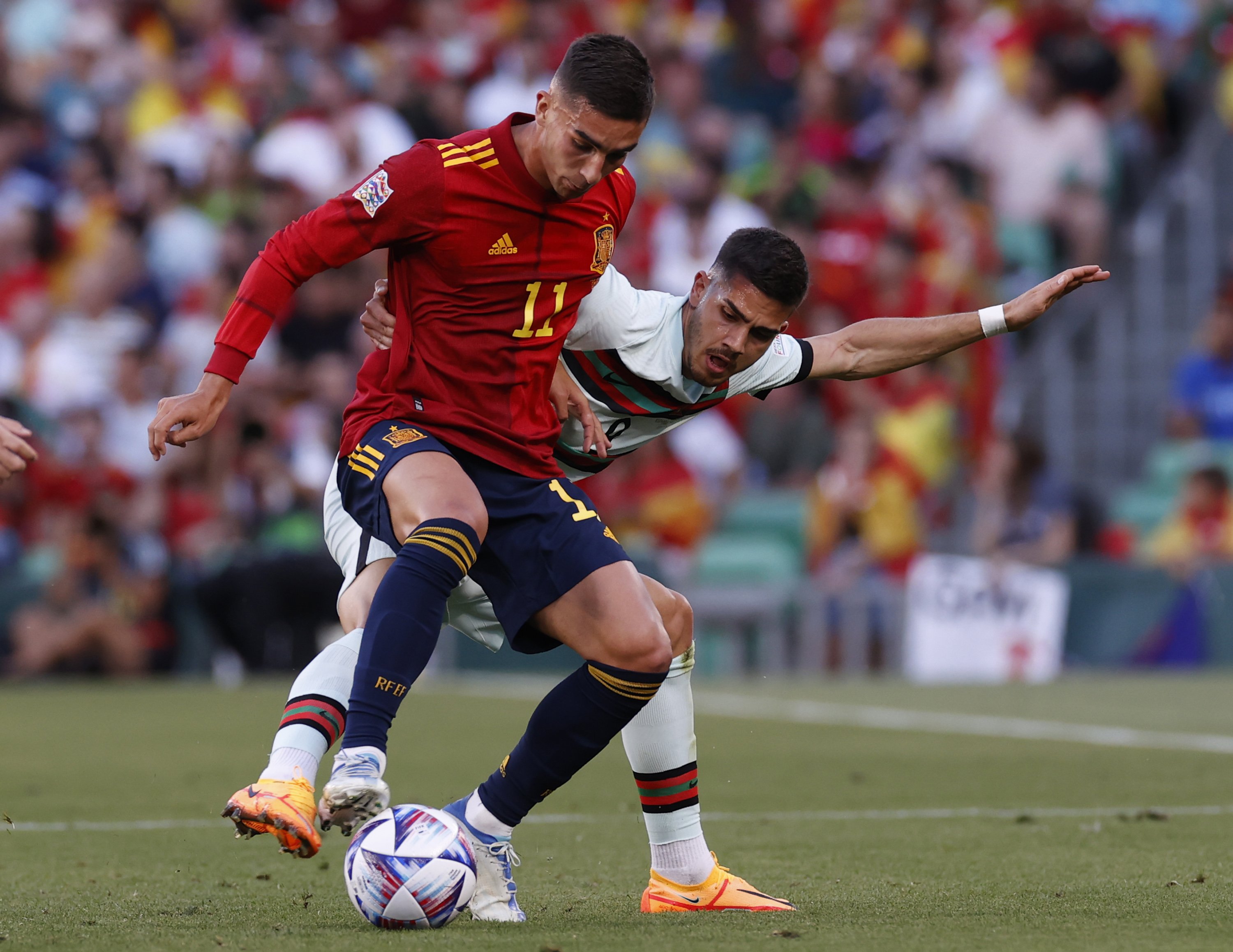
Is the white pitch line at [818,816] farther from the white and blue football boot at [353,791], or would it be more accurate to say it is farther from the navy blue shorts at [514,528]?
the white and blue football boot at [353,791]

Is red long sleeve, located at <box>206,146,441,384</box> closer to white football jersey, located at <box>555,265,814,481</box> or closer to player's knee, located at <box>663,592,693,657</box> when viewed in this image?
white football jersey, located at <box>555,265,814,481</box>

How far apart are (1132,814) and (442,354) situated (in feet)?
9.85

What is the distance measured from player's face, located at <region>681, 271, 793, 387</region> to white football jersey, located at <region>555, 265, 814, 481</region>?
0.05 m

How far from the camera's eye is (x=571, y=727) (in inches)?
166

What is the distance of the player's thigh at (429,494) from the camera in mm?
4109

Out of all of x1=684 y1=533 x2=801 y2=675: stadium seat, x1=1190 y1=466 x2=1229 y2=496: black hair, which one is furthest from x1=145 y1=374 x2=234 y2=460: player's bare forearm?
x1=1190 y1=466 x2=1229 y2=496: black hair

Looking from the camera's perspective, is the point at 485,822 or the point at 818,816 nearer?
the point at 485,822

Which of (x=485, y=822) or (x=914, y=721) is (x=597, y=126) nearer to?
(x=485, y=822)

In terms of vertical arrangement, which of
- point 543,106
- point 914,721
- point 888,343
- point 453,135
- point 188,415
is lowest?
point 914,721

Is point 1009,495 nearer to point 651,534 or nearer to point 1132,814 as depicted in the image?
point 651,534

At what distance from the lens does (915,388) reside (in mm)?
13117

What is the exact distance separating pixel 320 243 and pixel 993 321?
70.7 inches

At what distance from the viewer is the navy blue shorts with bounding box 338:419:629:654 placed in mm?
4289

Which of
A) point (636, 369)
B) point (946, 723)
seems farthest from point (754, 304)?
point (946, 723)
